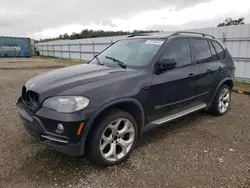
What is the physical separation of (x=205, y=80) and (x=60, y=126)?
2840 mm

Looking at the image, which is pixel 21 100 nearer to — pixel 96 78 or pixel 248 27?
pixel 96 78

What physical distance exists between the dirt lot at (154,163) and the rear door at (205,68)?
692 millimetres

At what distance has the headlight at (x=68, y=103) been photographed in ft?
7.50

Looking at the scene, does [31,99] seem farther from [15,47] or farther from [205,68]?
[15,47]

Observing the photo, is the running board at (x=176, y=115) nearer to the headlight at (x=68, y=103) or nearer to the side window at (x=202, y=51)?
the side window at (x=202, y=51)

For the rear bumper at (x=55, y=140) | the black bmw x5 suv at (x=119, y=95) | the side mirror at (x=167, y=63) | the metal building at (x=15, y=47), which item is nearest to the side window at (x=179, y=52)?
the black bmw x5 suv at (x=119, y=95)

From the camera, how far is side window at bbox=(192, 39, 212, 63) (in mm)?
3812

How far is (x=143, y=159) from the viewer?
9.40 ft

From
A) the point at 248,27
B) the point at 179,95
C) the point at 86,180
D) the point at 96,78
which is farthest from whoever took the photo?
the point at 248,27

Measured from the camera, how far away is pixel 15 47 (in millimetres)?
29156

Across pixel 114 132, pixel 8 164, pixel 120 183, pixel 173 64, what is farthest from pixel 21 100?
pixel 173 64

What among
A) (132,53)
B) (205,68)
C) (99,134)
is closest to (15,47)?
(132,53)

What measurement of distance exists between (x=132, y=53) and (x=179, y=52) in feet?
2.70

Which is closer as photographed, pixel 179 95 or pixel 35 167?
Result: pixel 35 167
